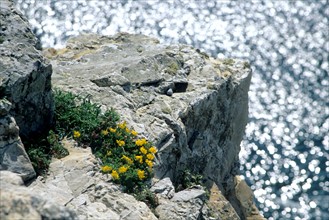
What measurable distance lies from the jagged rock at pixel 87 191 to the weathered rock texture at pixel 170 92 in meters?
3.71

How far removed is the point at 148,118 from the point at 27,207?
1294 cm

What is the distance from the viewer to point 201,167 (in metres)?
30.2

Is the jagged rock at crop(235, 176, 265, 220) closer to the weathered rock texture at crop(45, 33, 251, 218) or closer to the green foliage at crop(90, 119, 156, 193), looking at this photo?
the weathered rock texture at crop(45, 33, 251, 218)

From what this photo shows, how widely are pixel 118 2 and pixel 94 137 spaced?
237 feet

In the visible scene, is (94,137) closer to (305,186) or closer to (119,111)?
(119,111)

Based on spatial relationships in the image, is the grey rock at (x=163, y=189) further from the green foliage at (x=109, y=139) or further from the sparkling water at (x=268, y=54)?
the sparkling water at (x=268, y=54)

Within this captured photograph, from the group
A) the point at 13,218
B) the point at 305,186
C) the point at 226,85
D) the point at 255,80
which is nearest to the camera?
the point at 13,218

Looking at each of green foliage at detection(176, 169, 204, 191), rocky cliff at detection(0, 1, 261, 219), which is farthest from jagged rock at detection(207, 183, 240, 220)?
green foliage at detection(176, 169, 204, 191)

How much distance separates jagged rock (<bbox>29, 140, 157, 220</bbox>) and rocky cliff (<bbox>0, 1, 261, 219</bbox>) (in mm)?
34

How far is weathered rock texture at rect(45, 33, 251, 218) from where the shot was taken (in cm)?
2672

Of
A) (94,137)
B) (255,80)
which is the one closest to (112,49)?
(94,137)

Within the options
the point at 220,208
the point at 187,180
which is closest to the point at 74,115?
the point at 187,180

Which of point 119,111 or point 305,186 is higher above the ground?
point 119,111

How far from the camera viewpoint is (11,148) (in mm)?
20281
